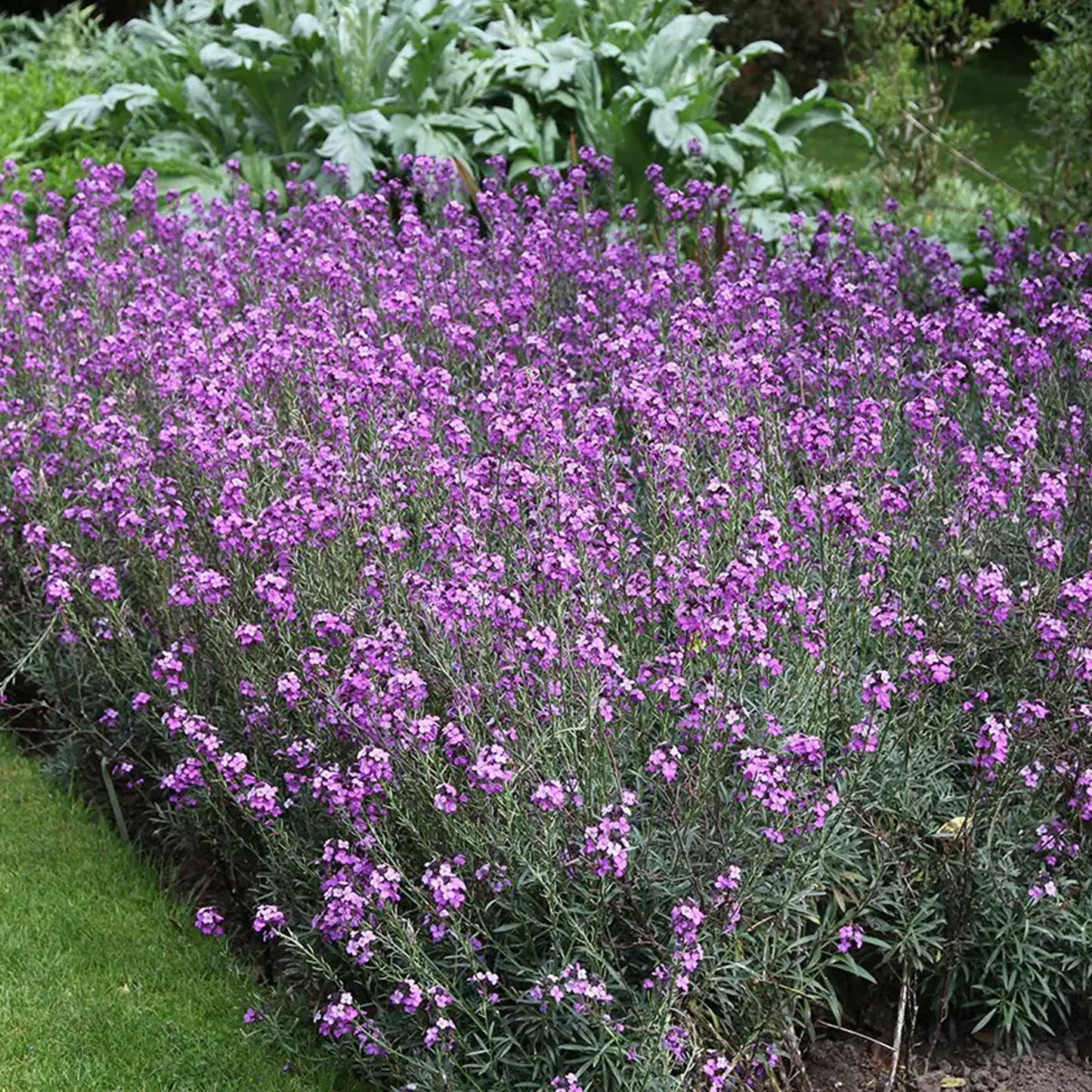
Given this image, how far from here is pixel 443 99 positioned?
29.4 feet

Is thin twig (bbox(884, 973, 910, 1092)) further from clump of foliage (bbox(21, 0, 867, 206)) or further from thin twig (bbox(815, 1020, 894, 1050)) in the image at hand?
clump of foliage (bbox(21, 0, 867, 206))

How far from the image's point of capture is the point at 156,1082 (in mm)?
3449

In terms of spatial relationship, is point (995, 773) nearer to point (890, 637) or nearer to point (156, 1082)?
point (890, 637)

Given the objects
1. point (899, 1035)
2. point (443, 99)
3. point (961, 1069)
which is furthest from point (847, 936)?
point (443, 99)

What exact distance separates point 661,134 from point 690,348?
3.46 m

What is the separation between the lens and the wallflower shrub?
10.5ft

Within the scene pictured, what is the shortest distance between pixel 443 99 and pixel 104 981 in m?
6.36

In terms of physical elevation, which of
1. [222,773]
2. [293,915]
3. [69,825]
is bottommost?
[69,825]

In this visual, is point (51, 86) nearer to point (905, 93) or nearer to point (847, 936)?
point (905, 93)

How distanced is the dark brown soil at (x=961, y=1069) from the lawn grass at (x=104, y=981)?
114cm

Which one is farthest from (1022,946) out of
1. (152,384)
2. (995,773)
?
(152,384)

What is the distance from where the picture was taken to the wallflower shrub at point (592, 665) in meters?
3.19

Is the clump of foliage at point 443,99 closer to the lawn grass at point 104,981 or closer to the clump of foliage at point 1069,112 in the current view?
the clump of foliage at point 1069,112

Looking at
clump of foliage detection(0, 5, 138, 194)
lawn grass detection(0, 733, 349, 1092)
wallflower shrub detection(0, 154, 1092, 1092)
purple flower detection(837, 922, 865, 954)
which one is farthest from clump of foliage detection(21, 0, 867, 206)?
purple flower detection(837, 922, 865, 954)
